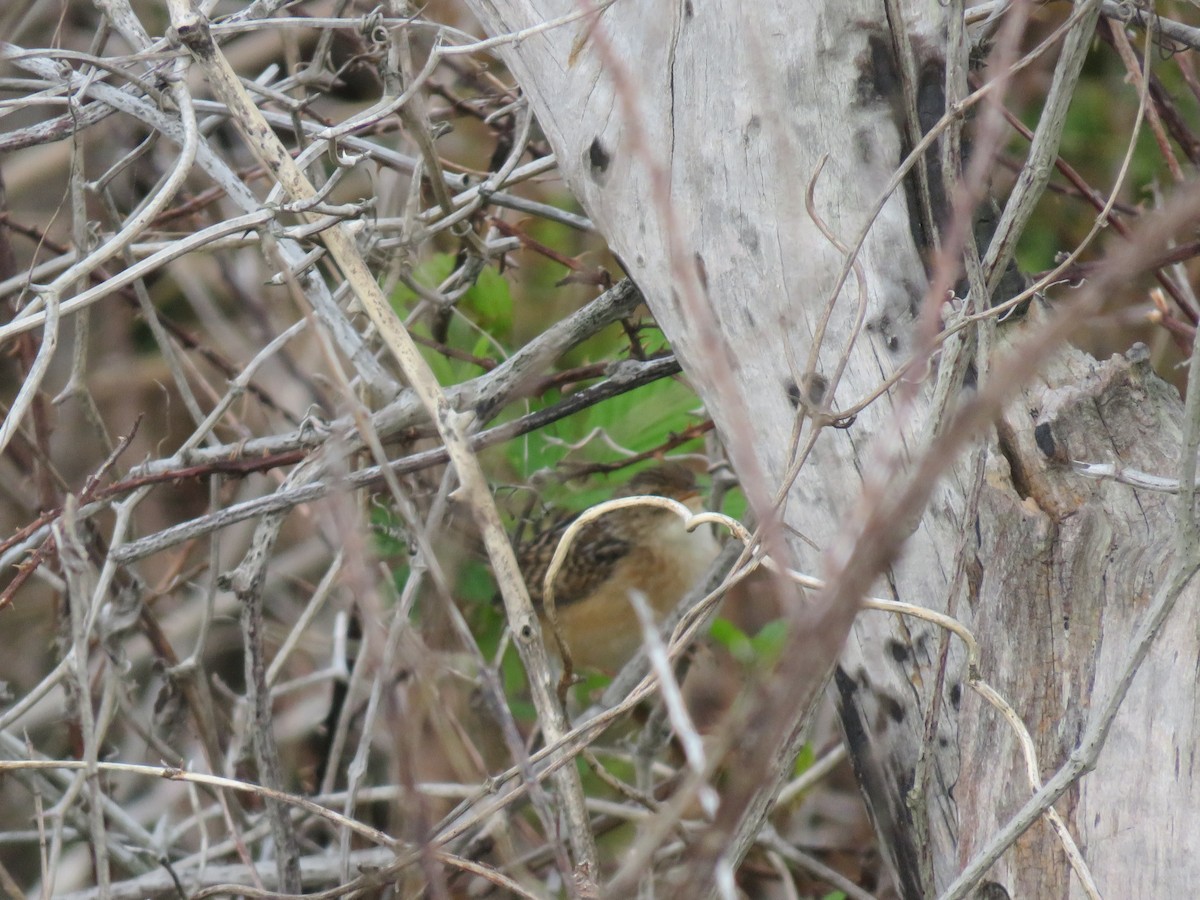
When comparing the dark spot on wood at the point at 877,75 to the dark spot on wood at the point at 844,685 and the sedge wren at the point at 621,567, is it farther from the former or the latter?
the sedge wren at the point at 621,567

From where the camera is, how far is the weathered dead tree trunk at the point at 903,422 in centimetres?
122

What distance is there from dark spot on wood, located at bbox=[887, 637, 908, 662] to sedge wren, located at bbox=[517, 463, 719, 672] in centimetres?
164

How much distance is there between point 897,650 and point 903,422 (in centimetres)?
38

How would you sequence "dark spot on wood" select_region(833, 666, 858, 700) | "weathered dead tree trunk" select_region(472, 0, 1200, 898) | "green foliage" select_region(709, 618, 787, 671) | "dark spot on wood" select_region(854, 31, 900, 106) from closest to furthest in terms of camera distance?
"weathered dead tree trunk" select_region(472, 0, 1200, 898), "dark spot on wood" select_region(854, 31, 900, 106), "dark spot on wood" select_region(833, 666, 858, 700), "green foliage" select_region(709, 618, 787, 671)

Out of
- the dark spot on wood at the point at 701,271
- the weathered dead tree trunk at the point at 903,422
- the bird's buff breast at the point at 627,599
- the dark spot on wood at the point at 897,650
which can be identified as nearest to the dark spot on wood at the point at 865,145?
the weathered dead tree trunk at the point at 903,422

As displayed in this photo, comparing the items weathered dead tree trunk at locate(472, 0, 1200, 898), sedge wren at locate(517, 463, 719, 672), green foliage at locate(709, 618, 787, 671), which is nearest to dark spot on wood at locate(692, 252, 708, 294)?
weathered dead tree trunk at locate(472, 0, 1200, 898)

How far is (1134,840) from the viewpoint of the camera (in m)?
1.17

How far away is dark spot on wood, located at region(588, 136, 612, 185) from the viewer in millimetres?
1606

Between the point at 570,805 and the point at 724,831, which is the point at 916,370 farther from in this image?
the point at 570,805

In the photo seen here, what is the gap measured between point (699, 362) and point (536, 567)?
157 centimetres

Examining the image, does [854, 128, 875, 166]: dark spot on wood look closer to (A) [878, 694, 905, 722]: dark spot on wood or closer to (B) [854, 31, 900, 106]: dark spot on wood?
(B) [854, 31, 900, 106]: dark spot on wood

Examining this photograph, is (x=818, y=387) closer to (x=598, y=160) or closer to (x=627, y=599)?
(x=598, y=160)

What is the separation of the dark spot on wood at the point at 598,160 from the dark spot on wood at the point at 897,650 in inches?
29.1

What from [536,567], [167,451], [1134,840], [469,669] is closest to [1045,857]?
Answer: [1134,840]
